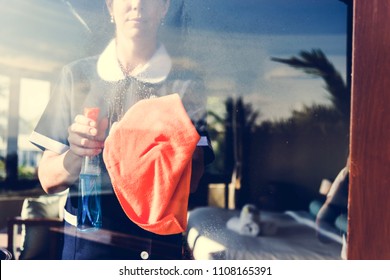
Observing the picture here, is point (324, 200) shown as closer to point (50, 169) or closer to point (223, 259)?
point (223, 259)

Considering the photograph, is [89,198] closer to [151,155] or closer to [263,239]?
[151,155]

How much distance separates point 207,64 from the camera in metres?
1.57

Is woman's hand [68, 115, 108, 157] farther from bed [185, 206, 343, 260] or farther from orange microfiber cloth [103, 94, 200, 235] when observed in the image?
bed [185, 206, 343, 260]

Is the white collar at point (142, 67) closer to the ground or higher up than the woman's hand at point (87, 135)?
higher up

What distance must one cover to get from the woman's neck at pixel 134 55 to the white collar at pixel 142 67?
0.01 meters

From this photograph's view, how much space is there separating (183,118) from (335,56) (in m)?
0.54

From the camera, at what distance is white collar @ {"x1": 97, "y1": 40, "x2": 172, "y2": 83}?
1573 millimetres

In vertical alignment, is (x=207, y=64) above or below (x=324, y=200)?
above

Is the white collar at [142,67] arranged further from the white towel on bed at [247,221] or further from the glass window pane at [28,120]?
the white towel on bed at [247,221]

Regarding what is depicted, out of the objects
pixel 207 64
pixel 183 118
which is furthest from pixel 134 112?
pixel 207 64

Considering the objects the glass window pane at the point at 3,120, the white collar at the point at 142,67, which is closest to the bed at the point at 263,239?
the white collar at the point at 142,67

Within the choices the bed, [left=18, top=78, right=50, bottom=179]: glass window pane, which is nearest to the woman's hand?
[left=18, top=78, right=50, bottom=179]: glass window pane

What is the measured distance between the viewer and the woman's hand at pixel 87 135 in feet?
5.13

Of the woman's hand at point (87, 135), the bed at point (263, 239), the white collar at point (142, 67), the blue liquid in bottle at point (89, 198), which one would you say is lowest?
the bed at point (263, 239)
